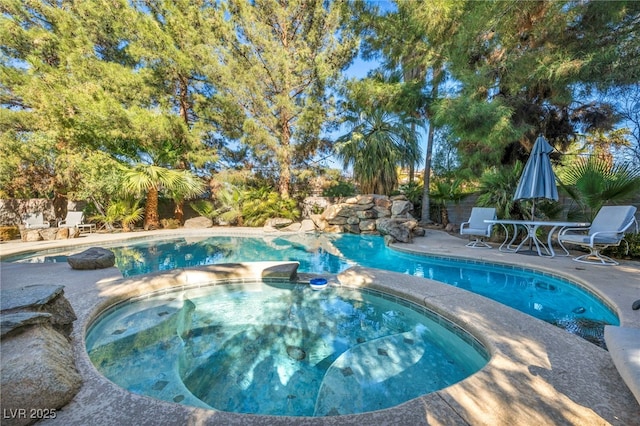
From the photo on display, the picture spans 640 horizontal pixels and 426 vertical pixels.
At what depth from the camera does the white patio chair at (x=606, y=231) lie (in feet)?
14.4

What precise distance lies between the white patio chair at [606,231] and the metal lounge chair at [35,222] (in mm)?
15210

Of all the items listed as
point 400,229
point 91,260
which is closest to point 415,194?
point 400,229

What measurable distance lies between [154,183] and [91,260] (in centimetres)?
705

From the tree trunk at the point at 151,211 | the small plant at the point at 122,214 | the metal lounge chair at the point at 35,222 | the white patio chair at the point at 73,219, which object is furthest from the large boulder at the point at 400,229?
the metal lounge chair at the point at 35,222

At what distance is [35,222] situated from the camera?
9375 millimetres

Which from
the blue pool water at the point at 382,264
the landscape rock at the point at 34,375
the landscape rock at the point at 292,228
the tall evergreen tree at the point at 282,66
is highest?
the tall evergreen tree at the point at 282,66

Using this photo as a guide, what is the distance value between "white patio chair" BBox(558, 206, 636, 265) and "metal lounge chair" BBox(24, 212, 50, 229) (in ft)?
49.9

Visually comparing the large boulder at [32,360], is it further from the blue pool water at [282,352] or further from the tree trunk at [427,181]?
the tree trunk at [427,181]

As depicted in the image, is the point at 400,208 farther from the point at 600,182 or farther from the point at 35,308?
the point at 35,308

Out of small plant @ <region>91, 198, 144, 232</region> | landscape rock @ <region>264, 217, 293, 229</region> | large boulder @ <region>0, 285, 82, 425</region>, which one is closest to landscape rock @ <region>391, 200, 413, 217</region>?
landscape rock @ <region>264, 217, 293, 229</region>

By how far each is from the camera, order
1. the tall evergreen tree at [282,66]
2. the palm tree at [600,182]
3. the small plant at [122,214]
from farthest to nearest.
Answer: the tall evergreen tree at [282,66] < the small plant at [122,214] < the palm tree at [600,182]

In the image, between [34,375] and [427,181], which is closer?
[34,375]

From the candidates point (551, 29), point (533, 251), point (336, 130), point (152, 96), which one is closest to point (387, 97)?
point (336, 130)

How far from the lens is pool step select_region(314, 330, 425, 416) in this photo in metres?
1.79
